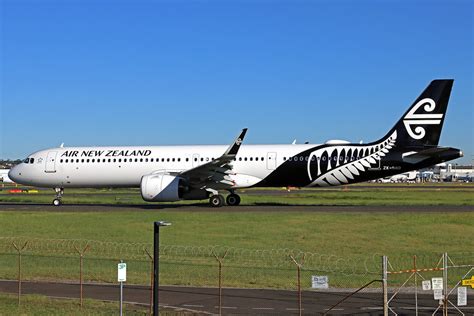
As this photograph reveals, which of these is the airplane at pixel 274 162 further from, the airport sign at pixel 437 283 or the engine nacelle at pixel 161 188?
the airport sign at pixel 437 283

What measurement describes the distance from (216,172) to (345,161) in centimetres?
798

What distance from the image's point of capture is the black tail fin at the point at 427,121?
42.3 m

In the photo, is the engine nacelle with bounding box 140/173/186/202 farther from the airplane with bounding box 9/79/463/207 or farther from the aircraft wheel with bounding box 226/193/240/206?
the aircraft wheel with bounding box 226/193/240/206

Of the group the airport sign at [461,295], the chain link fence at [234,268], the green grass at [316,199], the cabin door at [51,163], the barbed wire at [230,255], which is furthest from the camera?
the green grass at [316,199]

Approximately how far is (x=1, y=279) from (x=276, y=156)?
2400 centimetres

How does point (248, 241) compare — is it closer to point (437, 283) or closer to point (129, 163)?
point (437, 283)

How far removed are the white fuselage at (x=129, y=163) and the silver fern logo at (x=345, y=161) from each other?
1349mm

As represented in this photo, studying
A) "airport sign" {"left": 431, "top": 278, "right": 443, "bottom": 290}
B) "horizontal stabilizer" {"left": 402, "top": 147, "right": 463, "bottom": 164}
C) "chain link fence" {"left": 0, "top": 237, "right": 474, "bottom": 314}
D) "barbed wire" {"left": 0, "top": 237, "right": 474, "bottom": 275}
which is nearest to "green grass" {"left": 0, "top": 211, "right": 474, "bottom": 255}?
"barbed wire" {"left": 0, "top": 237, "right": 474, "bottom": 275}

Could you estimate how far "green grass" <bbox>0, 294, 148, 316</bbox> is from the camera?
16.8 meters

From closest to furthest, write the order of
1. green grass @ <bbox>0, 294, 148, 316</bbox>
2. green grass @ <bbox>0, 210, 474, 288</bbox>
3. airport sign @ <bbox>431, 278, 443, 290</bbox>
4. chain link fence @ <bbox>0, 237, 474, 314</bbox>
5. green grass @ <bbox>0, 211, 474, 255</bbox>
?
1. airport sign @ <bbox>431, 278, 443, 290</bbox>
2. green grass @ <bbox>0, 294, 148, 316</bbox>
3. chain link fence @ <bbox>0, 237, 474, 314</bbox>
4. green grass @ <bbox>0, 210, 474, 288</bbox>
5. green grass @ <bbox>0, 211, 474, 255</bbox>

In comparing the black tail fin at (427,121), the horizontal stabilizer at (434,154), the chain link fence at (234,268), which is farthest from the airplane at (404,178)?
the chain link fence at (234,268)

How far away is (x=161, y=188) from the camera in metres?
41.5

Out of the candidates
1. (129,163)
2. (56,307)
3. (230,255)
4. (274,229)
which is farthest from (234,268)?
(129,163)

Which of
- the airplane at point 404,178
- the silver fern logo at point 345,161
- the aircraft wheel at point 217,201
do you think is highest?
the airplane at point 404,178
